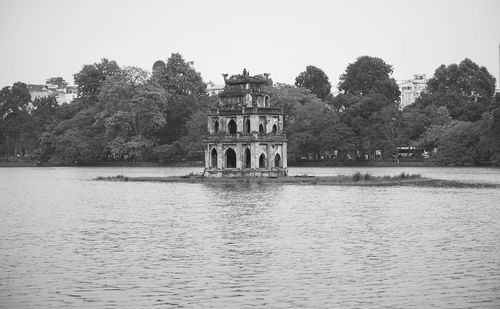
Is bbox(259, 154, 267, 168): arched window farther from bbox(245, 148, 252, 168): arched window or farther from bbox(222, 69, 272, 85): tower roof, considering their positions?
bbox(222, 69, 272, 85): tower roof

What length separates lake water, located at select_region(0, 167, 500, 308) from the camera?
27.0m

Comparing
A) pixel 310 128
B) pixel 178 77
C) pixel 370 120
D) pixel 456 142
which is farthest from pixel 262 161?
pixel 178 77

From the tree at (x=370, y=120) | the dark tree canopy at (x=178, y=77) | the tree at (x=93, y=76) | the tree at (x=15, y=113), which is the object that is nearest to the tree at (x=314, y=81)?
the tree at (x=370, y=120)

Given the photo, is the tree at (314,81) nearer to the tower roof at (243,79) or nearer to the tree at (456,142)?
the tree at (456,142)

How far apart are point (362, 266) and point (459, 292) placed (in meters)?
5.62

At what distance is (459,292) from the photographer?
27.4 m

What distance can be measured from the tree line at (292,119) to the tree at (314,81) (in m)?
5.96

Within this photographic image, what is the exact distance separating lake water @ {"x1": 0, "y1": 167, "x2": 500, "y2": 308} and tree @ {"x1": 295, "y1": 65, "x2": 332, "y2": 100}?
115m

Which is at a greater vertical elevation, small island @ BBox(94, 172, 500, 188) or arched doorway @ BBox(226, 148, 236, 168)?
arched doorway @ BBox(226, 148, 236, 168)

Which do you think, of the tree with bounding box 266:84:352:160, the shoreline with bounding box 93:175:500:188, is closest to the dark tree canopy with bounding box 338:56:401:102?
the tree with bounding box 266:84:352:160

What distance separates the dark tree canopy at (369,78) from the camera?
168m

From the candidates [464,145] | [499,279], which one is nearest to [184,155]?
[464,145]

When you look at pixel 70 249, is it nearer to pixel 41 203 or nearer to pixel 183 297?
pixel 183 297

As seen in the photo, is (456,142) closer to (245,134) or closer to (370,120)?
(370,120)
